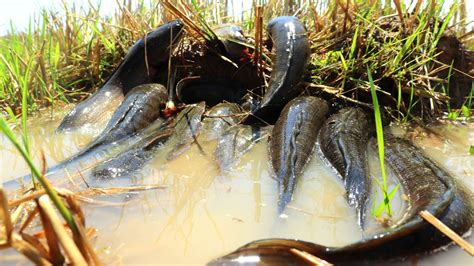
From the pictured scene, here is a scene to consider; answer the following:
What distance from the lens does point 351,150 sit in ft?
9.59

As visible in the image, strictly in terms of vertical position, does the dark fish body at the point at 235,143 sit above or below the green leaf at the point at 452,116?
above

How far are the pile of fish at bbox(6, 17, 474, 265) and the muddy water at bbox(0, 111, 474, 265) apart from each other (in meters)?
0.07

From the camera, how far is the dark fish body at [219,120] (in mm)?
3553

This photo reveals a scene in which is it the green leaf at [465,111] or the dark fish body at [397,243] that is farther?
the green leaf at [465,111]

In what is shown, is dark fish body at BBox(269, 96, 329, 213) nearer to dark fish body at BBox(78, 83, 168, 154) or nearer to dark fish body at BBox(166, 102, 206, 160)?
dark fish body at BBox(166, 102, 206, 160)

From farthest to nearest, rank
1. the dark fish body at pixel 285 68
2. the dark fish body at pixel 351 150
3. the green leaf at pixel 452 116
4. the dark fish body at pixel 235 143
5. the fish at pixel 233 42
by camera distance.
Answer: the fish at pixel 233 42, the green leaf at pixel 452 116, the dark fish body at pixel 285 68, the dark fish body at pixel 235 143, the dark fish body at pixel 351 150

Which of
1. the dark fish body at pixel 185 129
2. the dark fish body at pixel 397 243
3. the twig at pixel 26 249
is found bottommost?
the dark fish body at pixel 185 129

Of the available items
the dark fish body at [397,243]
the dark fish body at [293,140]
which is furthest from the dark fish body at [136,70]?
the dark fish body at [397,243]

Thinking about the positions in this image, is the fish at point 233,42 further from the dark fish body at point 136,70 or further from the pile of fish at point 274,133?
the dark fish body at point 136,70

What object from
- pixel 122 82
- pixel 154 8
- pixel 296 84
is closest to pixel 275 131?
pixel 296 84

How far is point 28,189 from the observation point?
7.82ft

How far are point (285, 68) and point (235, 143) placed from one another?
0.94m

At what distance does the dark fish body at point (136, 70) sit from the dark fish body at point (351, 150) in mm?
1801

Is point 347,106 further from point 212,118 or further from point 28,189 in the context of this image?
point 28,189
